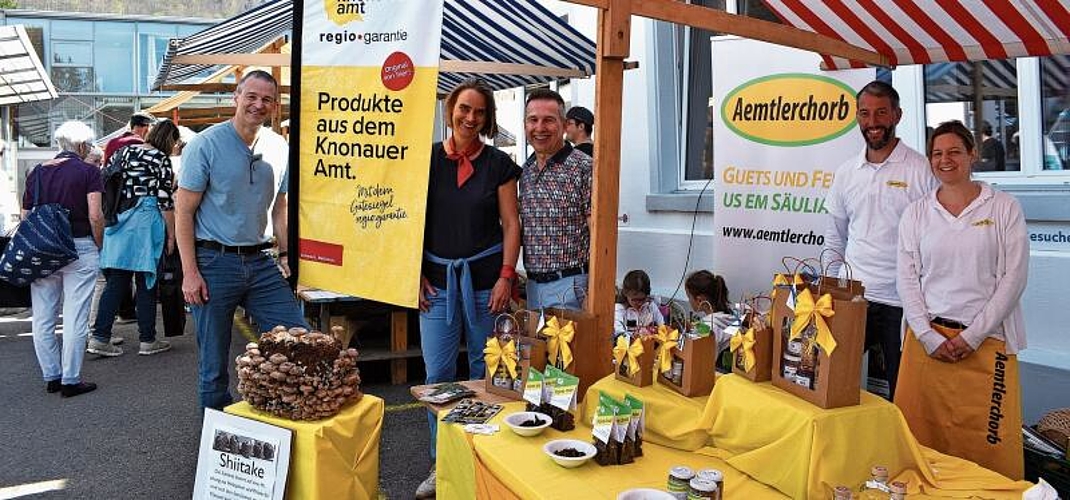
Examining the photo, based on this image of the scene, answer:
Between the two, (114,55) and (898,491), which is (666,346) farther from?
(114,55)

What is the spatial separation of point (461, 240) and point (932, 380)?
202cm

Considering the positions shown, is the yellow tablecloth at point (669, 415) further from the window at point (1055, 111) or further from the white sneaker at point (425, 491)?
the window at point (1055, 111)

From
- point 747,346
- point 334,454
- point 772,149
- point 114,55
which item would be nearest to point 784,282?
point 747,346

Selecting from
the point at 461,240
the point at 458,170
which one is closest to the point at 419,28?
the point at 458,170

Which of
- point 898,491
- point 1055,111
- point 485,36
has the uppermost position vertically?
point 485,36

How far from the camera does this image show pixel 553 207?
3.53 m

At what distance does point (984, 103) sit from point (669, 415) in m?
2.94

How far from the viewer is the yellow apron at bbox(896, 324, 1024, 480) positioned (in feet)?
9.69

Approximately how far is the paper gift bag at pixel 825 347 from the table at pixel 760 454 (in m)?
0.05

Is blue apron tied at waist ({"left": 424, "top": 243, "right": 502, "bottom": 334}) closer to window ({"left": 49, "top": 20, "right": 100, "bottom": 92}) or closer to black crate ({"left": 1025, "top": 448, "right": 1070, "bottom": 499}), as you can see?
black crate ({"left": 1025, "top": 448, "right": 1070, "bottom": 499})

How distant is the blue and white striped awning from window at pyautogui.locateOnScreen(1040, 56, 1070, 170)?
278 cm

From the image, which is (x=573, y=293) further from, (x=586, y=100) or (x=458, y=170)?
(x=586, y=100)

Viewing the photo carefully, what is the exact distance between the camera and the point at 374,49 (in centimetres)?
294

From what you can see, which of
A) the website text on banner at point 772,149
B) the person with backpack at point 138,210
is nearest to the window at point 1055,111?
the website text on banner at point 772,149
